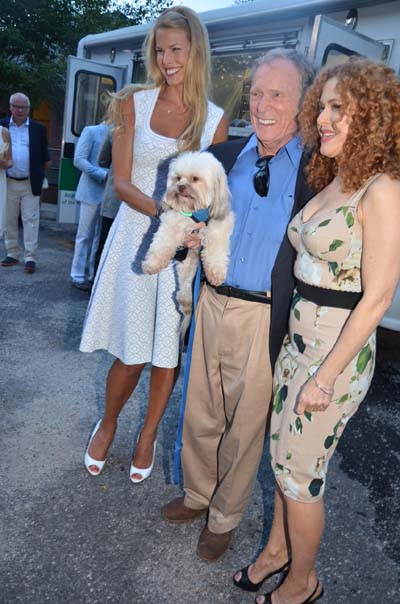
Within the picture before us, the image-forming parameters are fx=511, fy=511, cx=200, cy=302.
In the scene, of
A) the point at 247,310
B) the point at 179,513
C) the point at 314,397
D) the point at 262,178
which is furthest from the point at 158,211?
the point at 179,513

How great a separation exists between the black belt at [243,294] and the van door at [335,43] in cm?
303

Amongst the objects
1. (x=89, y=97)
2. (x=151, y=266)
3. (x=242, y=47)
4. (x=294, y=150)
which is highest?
(x=242, y=47)

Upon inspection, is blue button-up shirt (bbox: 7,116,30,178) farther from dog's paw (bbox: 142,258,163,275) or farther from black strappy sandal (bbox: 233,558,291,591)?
black strappy sandal (bbox: 233,558,291,591)

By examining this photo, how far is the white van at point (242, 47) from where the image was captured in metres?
4.47

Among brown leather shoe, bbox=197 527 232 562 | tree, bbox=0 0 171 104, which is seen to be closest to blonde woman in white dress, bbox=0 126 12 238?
brown leather shoe, bbox=197 527 232 562

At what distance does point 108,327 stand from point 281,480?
1269mm

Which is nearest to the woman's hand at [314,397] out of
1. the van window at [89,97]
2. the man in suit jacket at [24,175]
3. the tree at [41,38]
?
the man in suit jacket at [24,175]

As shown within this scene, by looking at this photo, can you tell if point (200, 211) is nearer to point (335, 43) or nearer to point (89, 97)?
point (335, 43)

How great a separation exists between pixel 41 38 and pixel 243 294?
63.8 feet

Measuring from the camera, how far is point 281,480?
1895 millimetres

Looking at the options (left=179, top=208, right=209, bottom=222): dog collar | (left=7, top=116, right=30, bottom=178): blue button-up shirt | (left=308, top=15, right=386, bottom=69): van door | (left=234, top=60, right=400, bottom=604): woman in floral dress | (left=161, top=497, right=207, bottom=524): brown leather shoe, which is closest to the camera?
(left=234, top=60, right=400, bottom=604): woman in floral dress

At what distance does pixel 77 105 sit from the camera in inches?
312

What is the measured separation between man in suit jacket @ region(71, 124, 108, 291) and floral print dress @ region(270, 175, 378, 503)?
182 inches

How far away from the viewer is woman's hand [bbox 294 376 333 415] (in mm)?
1718
